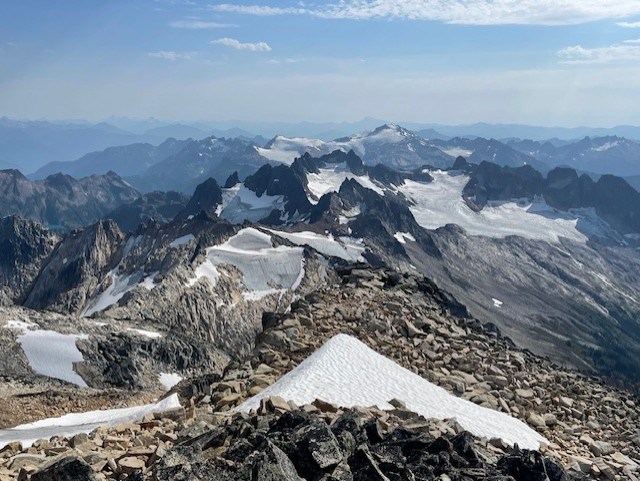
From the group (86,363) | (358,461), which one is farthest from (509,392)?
(86,363)

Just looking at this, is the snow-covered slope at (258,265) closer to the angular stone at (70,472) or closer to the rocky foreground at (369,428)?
the rocky foreground at (369,428)

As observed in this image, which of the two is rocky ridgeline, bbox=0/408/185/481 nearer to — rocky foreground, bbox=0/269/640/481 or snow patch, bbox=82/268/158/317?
rocky foreground, bbox=0/269/640/481

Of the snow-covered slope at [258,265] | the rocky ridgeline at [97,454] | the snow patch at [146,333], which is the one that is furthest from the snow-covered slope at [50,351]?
the snow-covered slope at [258,265]

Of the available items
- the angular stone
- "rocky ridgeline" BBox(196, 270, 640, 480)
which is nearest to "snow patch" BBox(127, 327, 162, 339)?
"rocky ridgeline" BBox(196, 270, 640, 480)

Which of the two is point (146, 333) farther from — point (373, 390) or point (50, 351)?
point (373, 390)

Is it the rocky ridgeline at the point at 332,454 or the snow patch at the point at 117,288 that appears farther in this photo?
the snow patch at the point at 117,288

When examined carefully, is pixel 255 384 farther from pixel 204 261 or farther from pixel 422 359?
pixel 204 261
